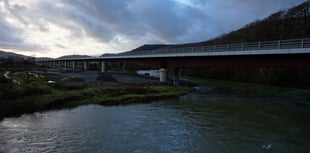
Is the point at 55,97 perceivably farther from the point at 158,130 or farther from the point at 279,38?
the point at 279,38

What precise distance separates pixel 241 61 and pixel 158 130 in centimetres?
2580

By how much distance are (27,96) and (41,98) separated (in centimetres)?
200

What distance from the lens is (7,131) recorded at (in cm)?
1925

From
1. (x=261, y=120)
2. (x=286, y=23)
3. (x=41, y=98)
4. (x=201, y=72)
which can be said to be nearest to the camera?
(x=261, y=120)

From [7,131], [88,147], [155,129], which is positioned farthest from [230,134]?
[7,131]

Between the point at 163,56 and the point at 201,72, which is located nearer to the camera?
the point at 163,56

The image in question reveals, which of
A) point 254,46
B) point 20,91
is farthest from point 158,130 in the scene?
point 254,46

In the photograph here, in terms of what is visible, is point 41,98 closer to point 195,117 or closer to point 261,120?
point 195,117

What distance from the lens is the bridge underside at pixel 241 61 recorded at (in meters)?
31.5

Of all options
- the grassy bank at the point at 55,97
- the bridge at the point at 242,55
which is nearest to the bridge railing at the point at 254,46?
the bridge at the point at 242,55

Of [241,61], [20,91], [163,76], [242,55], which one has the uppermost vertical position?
[242,55]

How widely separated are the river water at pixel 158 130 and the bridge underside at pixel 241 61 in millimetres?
6368

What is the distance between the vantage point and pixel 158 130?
2039 centimetres

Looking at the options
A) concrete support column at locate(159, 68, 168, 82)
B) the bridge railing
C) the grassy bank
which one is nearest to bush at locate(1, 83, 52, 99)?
the grassy bank
